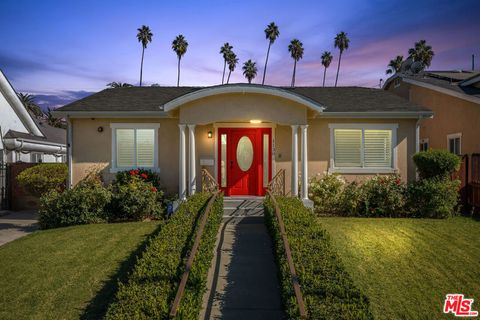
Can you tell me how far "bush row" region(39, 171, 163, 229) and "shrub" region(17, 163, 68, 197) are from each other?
196 cm

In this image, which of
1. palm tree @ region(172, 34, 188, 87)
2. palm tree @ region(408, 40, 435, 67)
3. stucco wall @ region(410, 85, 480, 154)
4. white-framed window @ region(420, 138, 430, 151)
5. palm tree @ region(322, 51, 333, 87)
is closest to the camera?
stucco wall @ region(410, 85, 480, 154)

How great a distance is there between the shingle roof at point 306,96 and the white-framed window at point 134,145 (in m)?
0.72

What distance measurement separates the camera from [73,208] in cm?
973

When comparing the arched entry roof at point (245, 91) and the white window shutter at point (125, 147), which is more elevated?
the arched entry roof at point (245, 91)

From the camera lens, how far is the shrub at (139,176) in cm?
1077

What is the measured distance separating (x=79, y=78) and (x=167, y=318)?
2593cm

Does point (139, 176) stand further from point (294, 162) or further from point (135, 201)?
point (294, 162)

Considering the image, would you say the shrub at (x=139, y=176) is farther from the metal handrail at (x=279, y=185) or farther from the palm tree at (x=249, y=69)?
the palm tree at (x=249, y=69)

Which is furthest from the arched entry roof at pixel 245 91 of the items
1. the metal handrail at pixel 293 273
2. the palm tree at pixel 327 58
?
the palm tree at pixel 327 58

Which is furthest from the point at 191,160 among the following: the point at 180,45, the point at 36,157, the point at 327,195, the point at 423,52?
the point at 423,52

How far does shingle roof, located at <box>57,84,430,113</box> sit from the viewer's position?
11.5 m

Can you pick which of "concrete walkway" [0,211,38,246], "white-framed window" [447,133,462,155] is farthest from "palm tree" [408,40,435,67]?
"concrete walkway" [0,211,38,246]

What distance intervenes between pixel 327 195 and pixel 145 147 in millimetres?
6862

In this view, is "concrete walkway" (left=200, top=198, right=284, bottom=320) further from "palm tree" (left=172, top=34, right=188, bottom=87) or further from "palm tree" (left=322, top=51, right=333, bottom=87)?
"palm tree" (left=322, top=51, right=333, bottom=87)
